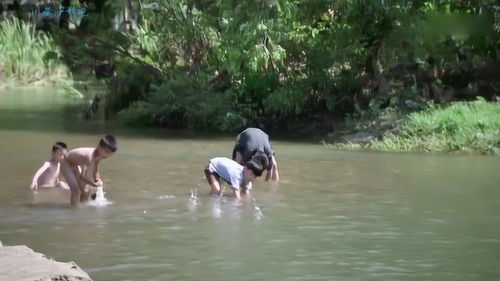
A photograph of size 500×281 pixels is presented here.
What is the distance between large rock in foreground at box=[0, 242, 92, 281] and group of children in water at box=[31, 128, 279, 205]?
12.5 ft

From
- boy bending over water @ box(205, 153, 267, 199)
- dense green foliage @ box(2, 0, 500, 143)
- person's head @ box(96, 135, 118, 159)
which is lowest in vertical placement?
boy bending over water @ box(205, 153, 267, 199)

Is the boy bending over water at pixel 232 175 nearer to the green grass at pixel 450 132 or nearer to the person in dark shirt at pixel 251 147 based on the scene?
the person in dark shirt at pixel 251 147

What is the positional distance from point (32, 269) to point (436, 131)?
36.9 feet

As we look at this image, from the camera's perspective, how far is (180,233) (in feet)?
33.4

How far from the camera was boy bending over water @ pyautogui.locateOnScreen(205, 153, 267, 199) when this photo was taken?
12.2m

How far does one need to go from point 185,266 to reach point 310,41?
1217 cm

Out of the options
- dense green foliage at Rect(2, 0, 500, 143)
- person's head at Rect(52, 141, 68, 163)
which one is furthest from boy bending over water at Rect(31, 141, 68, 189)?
dense green foliage at Rect(2, 0, 500, 143)

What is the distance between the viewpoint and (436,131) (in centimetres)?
1706

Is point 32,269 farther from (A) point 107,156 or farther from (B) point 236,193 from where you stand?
(B) point 236,193

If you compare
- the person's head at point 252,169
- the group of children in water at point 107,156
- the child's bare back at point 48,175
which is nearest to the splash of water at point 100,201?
the group of children in water at point 107,156

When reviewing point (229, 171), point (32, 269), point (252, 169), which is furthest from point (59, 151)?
point (32, 269)

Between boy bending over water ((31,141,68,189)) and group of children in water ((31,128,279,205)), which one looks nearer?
group of children in water ((31,128,279,205))

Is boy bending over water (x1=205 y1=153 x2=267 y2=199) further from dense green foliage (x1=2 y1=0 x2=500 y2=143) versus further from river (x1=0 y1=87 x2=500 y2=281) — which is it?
dense green foliage (x1=2 y1=0 x2=500 y2=143)

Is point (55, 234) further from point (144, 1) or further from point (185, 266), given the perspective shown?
point (144, 1)
